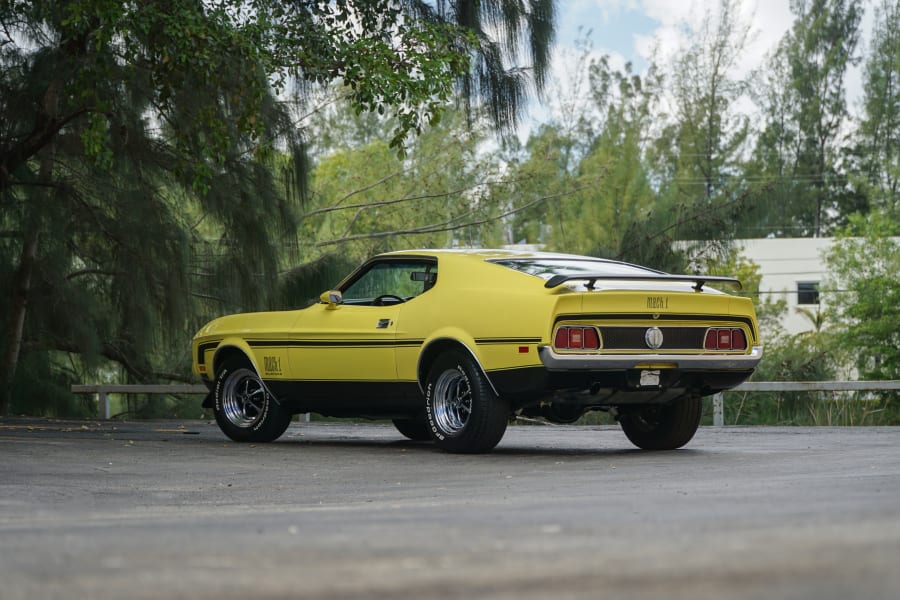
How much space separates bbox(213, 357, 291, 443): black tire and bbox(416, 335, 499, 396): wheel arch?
1.93 metres

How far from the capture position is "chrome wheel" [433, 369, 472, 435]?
11.2 meters

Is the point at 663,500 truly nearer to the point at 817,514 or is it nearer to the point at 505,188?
the point at 817,514

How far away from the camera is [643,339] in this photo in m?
10.6

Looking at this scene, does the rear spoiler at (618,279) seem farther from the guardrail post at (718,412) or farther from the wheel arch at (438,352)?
the guardrail post at (718,412)

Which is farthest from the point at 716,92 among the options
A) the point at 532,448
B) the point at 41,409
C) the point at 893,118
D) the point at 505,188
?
the point at 532,448

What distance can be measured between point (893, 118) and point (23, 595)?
61.2m

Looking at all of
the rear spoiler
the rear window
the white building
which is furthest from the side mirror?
the white building

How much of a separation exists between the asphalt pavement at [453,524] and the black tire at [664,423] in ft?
0.90

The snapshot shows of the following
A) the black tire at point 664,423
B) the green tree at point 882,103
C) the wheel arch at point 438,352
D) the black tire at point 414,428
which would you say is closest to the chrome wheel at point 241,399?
the black tire at point 414,428

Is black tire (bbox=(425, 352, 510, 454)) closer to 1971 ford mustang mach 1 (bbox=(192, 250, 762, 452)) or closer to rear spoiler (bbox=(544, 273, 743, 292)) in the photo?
1971 ford mustang mach 1 (bbox=(192, 250, 762, 452))

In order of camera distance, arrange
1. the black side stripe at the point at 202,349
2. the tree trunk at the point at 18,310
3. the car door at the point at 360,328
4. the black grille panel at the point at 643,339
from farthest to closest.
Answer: the tree trunk at the point at 18,310 < the black side stripe at the point at 202,349 < the car door at the point at 360,328 < the black grille panel at the point at 643,339

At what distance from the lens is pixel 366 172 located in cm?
3834

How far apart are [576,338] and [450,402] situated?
1.38 m

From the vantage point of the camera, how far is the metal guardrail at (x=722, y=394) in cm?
1788
